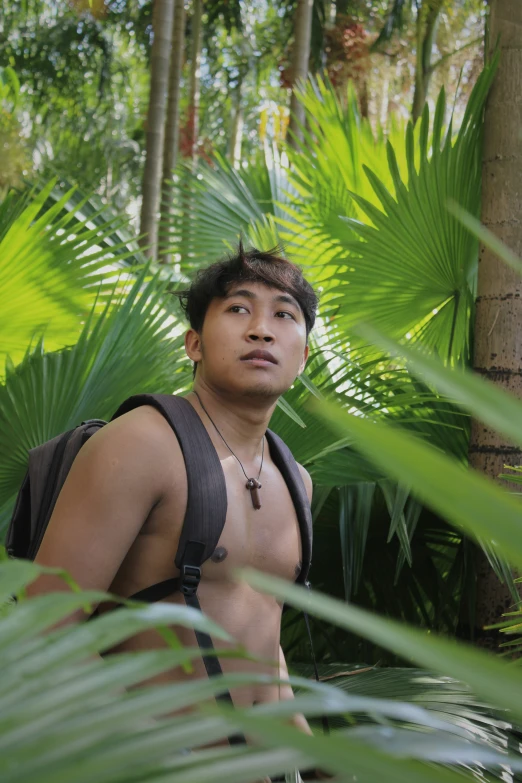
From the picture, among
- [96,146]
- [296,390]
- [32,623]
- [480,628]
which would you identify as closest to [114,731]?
[32,623]

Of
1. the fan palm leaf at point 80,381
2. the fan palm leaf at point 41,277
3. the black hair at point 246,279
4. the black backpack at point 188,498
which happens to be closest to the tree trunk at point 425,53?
the fan palm leaf at point 41,277

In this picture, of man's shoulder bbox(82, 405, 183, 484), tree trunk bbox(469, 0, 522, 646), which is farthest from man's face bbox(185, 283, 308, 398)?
tree trunk bbox(469, 0, 522, 646)

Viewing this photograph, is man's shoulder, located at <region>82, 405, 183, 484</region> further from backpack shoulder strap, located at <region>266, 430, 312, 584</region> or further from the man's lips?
backpack shoulder strap, located at <region>266, 430, 312, 584</region>

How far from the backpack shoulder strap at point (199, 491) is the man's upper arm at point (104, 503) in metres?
0.06

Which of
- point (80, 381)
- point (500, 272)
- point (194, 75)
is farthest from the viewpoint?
point (194, 75)

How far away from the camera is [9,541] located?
6.66ft

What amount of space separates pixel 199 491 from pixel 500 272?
1.80 meters

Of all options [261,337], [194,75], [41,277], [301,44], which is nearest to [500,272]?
[261,337]

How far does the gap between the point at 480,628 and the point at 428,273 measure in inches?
47.5

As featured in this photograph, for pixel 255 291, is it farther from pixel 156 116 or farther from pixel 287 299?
pixel 156 116

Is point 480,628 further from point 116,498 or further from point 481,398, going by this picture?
point 481,398

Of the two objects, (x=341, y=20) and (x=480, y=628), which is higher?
(x=341, y=20)

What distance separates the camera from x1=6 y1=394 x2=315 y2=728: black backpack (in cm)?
182

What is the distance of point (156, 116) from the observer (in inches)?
285
